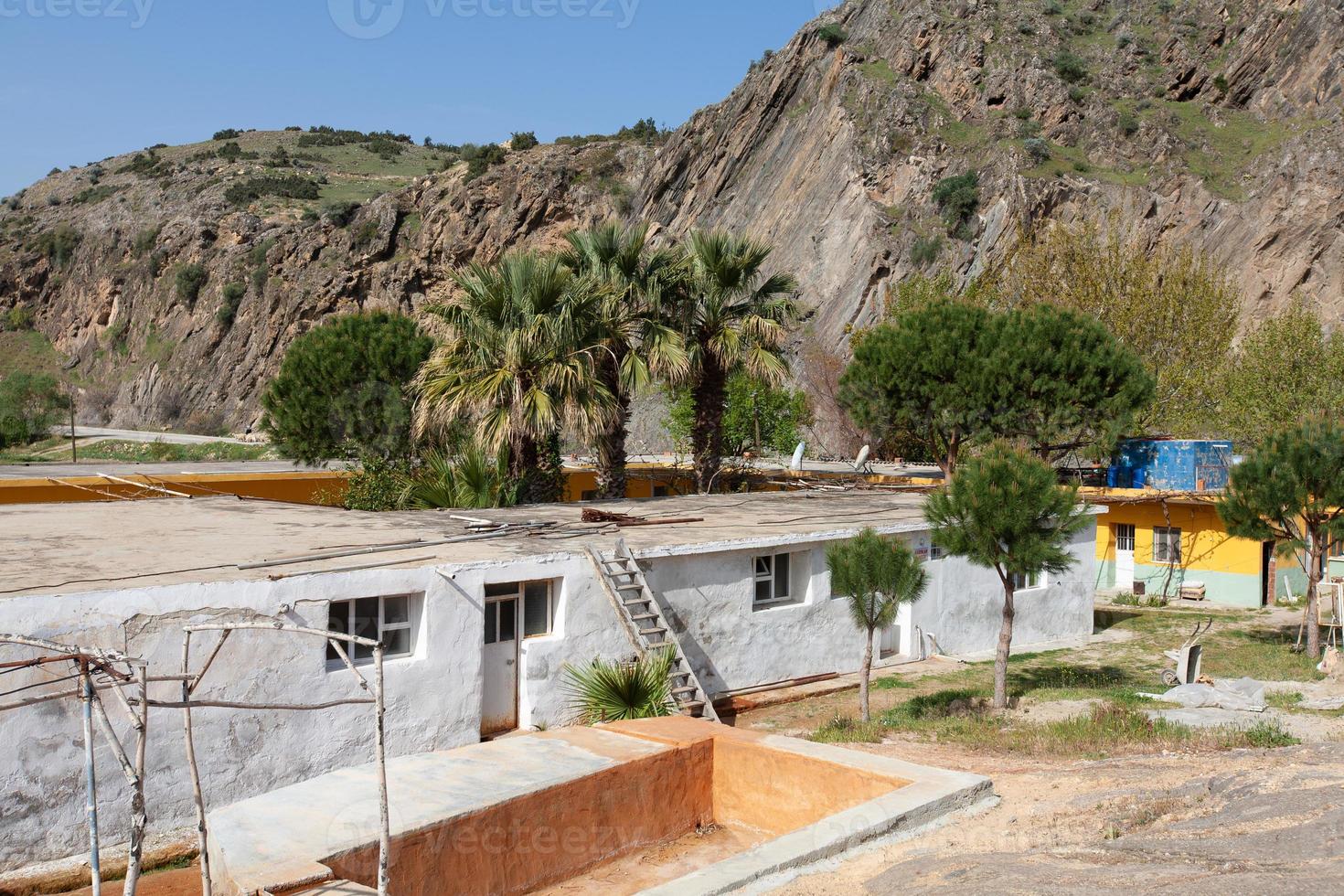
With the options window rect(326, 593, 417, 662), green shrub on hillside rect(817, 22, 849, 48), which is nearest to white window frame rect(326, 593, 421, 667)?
window rect(326, 593, 417, 662)

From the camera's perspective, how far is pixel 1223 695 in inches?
618

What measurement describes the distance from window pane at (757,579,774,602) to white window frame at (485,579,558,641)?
13.8 feet

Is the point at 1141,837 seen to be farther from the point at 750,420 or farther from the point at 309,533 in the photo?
the point at 750,420

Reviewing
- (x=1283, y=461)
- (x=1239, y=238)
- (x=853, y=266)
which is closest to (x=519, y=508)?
(x=1283, y=461)

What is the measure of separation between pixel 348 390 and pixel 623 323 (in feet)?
35.2

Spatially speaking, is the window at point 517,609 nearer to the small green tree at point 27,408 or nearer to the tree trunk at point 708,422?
the tree trunk at point 708,422

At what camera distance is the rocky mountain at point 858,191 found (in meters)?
57.6

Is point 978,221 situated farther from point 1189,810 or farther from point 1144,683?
point 1189,810

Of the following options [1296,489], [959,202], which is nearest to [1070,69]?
[959,202]

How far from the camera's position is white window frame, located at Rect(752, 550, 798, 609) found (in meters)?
17.9

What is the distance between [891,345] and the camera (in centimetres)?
3544

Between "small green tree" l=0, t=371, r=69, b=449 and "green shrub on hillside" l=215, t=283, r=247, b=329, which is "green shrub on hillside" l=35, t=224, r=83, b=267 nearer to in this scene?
"green shrub on hillside" l=215, t=283, r=247, b=329

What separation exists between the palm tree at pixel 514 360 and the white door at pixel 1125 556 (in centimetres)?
1773

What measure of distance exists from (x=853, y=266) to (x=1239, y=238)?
742 inches
